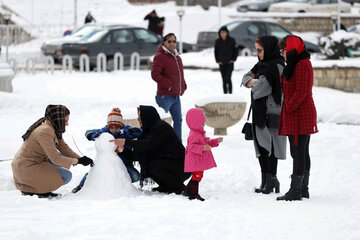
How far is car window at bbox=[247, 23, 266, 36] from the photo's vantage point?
2338 centimetres

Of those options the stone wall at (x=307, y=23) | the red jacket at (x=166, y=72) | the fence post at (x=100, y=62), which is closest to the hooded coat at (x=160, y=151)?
the red jacket at (x=166, y=72)

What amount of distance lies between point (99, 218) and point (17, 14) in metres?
29.0

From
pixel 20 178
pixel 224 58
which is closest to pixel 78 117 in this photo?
pixel 224 58

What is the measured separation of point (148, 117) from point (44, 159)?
105 centimetres

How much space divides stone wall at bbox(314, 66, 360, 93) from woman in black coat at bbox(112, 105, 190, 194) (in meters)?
9.38

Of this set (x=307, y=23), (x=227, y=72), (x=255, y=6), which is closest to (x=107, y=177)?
(x=227, y=72)

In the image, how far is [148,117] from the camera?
26.3 ft

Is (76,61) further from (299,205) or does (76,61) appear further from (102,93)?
(299,205)

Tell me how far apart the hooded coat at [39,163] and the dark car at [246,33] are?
14928 millimetres

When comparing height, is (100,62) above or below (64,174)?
below

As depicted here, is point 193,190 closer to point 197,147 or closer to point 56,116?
point 197,147

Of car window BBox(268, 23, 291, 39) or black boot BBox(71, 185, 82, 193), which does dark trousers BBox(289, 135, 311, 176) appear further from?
car window BBox(268, 23, 291, 39)

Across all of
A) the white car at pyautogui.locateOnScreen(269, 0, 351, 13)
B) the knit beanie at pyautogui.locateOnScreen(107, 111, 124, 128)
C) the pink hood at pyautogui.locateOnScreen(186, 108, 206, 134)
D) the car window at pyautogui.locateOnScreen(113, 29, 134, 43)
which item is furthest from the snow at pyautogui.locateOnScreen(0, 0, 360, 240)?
the white car at pyautogui.locateOnScreen(269, 0, 351, 13)

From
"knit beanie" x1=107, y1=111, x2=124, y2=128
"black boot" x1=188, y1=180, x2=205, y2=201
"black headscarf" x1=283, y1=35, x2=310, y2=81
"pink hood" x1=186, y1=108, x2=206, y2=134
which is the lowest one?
"black boot" x1=188, y1=180, x2=205, y2=201
